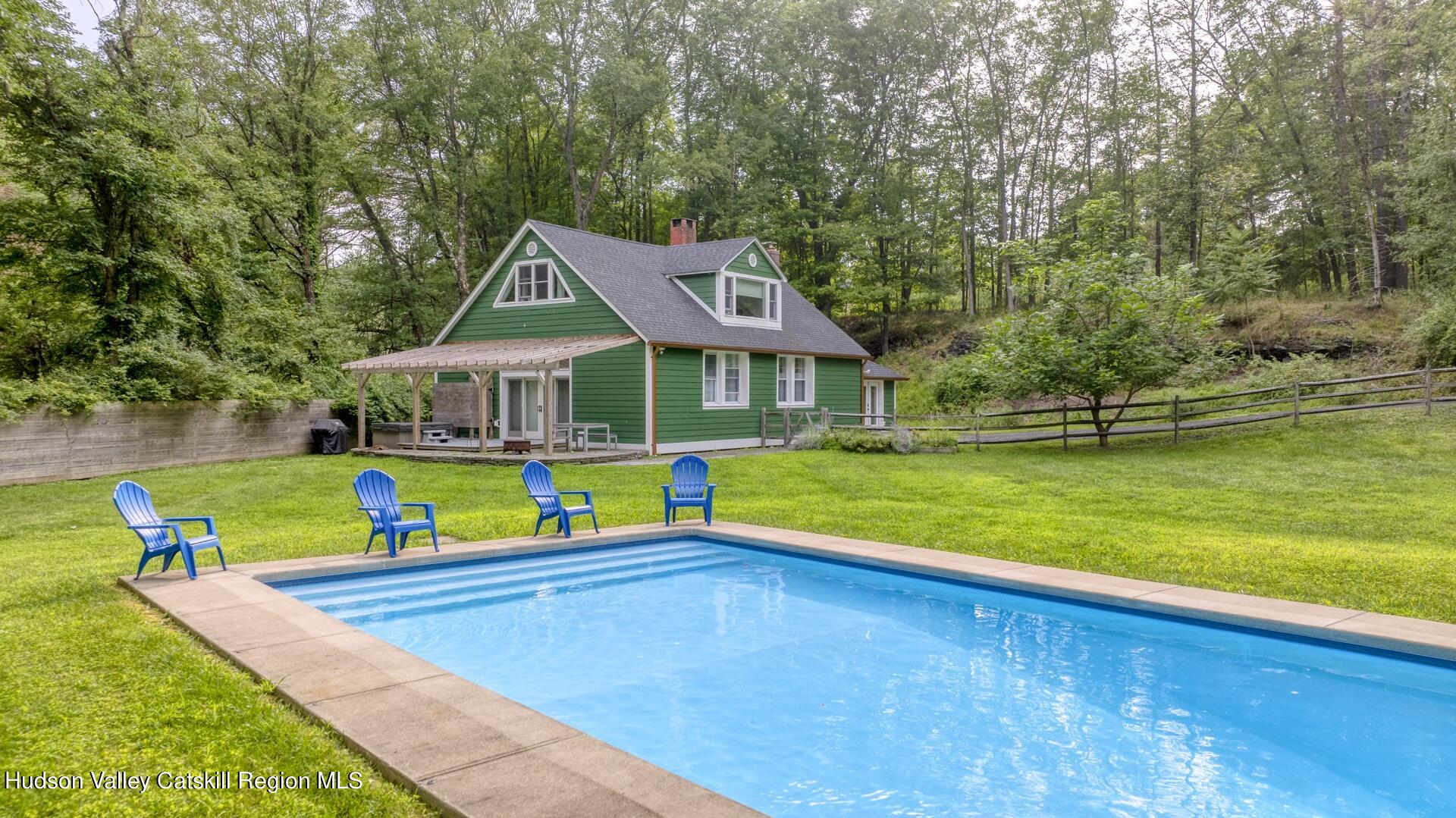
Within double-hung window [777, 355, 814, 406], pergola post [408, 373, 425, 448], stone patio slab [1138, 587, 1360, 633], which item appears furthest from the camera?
double-hung window [777, 355, 814, 406]

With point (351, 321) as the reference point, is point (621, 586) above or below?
below

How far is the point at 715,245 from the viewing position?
2442cm

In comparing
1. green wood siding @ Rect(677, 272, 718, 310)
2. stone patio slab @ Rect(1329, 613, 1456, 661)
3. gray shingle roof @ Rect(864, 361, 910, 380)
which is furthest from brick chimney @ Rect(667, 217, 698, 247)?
stone patio slab @ Rect(1329, 613, 1456, 661)

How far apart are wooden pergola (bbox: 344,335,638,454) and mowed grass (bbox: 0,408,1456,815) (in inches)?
82.8

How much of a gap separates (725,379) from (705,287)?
2.90 meters

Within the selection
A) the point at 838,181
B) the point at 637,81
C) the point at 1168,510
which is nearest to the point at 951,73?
the point at 838,181

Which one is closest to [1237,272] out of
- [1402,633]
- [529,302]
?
[529,302]

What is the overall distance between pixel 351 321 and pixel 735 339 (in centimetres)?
1773

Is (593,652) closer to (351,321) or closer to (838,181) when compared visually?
(351,321)

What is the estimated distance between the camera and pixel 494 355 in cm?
2023

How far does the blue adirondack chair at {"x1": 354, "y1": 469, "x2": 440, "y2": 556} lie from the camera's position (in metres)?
7.95

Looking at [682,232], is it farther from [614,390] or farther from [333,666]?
[333,666]

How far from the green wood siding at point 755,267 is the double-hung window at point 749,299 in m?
0.16

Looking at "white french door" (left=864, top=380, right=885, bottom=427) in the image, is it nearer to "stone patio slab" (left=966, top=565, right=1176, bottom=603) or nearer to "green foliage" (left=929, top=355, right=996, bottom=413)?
"green foliage" (left=929, top=355, right=996, bottom=413)
